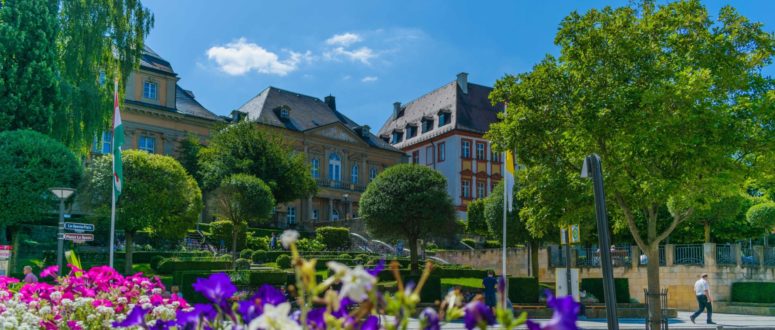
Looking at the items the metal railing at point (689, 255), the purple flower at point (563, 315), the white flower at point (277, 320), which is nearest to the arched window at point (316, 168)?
the metal railing at point (689, 255)

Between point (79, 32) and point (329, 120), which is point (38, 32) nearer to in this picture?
point (79, 32)

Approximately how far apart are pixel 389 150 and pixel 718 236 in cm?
3520

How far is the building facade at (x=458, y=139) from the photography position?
7081 cm

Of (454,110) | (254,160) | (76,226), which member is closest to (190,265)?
(76,226)

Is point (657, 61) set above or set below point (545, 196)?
above

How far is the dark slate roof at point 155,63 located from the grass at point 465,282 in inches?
1244

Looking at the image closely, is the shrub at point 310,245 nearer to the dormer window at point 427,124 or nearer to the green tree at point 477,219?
the green tree at point 477,219

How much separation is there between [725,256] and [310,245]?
23757mm

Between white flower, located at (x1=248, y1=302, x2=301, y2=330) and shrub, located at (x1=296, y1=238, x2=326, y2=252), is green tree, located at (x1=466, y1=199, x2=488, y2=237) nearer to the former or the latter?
shrub, located at (x1=296, y1=238, x2=326, y2=252)

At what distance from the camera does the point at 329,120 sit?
233ft

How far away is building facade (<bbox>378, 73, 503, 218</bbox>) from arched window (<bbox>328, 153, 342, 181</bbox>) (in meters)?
8.69

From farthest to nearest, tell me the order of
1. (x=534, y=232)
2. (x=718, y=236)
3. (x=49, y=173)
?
(x=718, y=236) < (x=49, y=173) < (x=534, y=232)

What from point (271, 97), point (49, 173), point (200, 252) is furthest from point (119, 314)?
point (271, 97)

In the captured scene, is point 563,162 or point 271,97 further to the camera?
point 271,97
